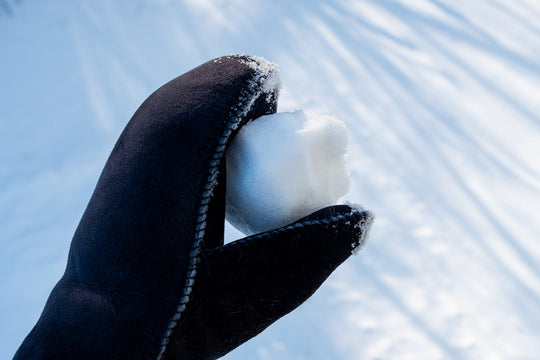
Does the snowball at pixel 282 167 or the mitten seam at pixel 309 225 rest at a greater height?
the snowball at pixel 282 167

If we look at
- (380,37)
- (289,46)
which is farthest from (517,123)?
(289,46)

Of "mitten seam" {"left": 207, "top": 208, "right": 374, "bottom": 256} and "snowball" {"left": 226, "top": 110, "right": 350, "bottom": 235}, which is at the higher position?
"snowball" {"left": 226, "top": 110, "right": 350, "bottom": 235}

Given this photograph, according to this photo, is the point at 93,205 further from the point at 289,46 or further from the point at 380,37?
the point at 380,37
